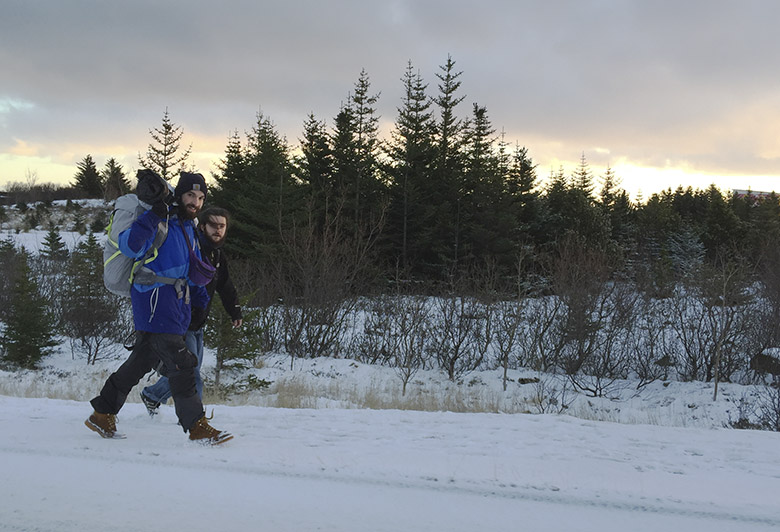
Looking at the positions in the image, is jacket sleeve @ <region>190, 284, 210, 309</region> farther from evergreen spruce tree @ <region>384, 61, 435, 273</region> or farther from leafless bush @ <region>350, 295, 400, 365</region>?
evergreen spruce tree @ <region>384, 61, 435, 273</region>

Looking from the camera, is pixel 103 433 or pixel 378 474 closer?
pixel 378 474

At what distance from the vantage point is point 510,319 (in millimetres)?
18375

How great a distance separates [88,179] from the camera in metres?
54.6

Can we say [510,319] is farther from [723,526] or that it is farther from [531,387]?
[723,526]

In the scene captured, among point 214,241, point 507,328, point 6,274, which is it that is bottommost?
point 507,328

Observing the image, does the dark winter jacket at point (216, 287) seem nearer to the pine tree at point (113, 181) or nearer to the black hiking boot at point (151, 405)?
the black hiking boot at point (151, 405)

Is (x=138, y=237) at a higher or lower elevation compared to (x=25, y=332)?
higher

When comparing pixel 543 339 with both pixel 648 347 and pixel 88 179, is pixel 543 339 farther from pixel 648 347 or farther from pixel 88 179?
pixel 88 179

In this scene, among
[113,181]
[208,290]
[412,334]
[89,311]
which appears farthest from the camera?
[113,181]

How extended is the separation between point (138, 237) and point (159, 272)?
289 millimetres

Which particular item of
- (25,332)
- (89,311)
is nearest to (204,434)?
(25,332)

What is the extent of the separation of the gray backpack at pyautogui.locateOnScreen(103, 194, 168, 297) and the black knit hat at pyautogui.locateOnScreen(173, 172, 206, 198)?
292 millimetres

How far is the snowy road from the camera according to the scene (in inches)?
107

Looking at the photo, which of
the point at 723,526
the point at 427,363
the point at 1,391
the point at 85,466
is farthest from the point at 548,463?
the point at 427,363
